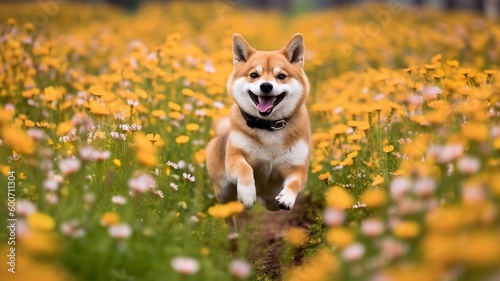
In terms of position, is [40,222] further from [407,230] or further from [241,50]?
[241,50]

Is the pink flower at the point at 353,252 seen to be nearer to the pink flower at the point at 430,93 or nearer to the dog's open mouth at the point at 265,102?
the pink flower at the point at 430,93

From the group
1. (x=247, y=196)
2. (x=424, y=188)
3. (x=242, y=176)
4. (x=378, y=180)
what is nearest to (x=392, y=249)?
(x=424, y=188)

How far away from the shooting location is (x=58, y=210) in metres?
2.52

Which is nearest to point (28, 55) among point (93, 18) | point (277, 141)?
point (277, 141)

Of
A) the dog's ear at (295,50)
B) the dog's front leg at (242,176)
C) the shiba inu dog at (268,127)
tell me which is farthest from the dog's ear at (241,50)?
the dog's front leg at (242,176)

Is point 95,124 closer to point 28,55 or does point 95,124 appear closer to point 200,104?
point 200,104

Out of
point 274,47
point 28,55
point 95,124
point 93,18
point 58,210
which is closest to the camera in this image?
point 58,210

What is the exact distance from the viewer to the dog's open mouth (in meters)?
4.45

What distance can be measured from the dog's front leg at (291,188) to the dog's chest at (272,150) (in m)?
0.09

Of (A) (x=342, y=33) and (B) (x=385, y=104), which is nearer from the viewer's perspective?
(B) (x=385, y=104)

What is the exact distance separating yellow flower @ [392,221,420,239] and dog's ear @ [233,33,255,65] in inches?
120

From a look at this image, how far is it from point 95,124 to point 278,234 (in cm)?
186

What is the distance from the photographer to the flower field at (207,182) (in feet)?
6.57

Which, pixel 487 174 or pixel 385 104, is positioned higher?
pixel 385 104
